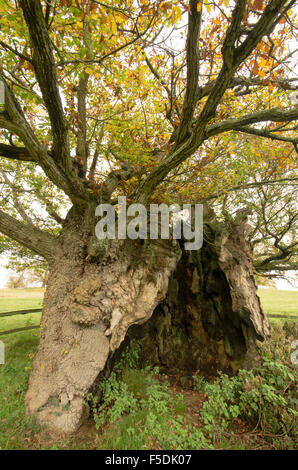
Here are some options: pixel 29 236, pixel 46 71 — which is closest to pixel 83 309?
pixel 29 236

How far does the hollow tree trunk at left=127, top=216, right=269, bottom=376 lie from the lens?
461 centimetres

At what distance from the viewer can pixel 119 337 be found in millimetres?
3658

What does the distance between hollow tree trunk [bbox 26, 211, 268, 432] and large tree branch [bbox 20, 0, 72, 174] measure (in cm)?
178

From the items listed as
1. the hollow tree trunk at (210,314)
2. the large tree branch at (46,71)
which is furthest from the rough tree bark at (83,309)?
the large tree branch at (46,71)

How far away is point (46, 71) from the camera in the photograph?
251 cm

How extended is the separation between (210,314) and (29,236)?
4903mm

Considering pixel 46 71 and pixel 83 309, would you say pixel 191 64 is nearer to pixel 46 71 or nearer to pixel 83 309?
pixel 46 71

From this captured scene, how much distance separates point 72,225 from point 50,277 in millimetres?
1247

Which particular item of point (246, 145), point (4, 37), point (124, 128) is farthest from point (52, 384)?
point (246, 145)

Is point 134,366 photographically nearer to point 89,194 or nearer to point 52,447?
point 52,447

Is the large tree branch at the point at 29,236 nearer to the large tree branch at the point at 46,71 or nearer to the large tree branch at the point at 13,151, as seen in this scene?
the large tree branch at the point at 13,151

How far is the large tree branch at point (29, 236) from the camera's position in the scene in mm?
3896

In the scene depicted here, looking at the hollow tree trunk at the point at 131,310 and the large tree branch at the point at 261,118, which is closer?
the large tree branch at the point at 261,118

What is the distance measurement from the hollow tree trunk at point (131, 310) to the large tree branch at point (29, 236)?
20cm
